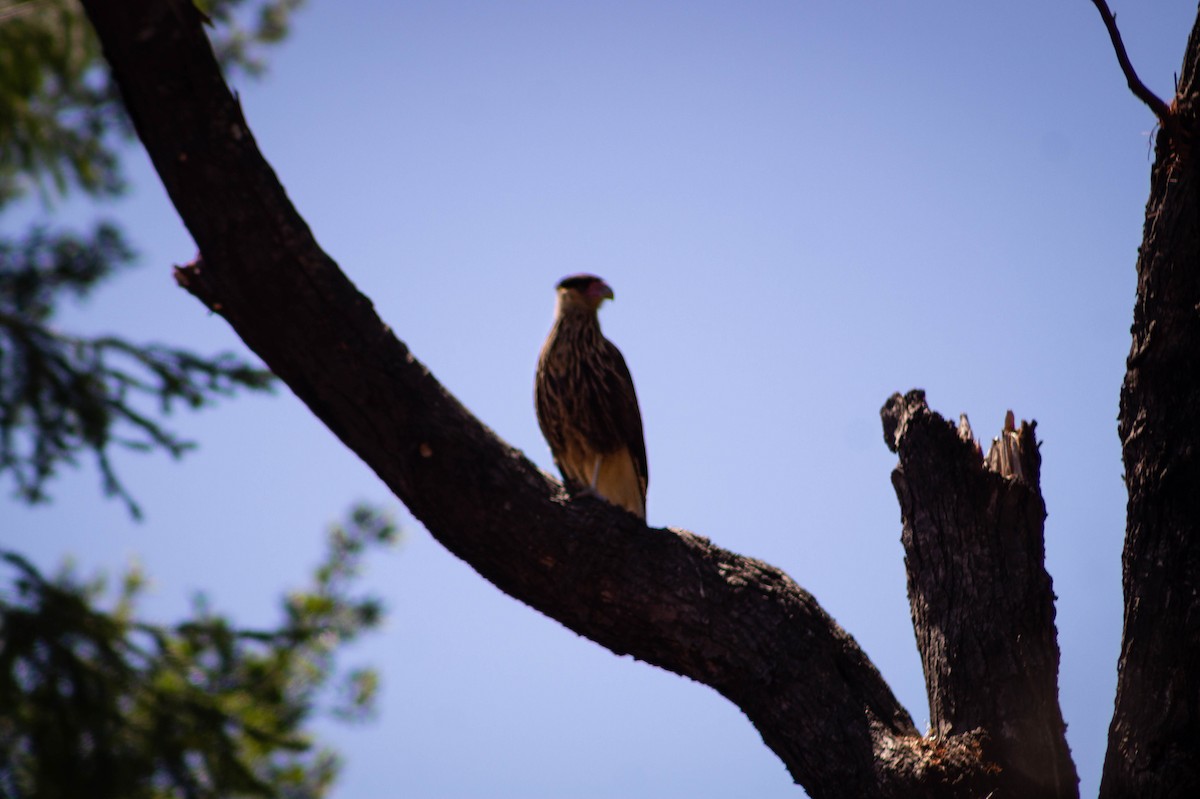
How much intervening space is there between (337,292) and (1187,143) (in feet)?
9.47

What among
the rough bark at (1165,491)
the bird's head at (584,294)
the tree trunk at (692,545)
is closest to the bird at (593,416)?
the bird's head at (584,294)

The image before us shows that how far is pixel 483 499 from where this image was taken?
11.3ft

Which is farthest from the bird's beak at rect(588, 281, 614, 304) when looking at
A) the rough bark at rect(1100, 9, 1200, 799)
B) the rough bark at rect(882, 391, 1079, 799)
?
the rough bark at rect(1100, 9, 1200, 799)

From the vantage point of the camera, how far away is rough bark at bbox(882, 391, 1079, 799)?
11.1 ft

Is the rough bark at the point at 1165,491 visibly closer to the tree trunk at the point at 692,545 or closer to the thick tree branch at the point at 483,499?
the tree trunk at the point at 692,545

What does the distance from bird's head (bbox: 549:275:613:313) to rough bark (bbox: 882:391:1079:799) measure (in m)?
2.34

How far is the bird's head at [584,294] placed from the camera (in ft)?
19.8

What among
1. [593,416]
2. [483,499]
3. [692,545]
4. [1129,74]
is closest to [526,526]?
[483,499]

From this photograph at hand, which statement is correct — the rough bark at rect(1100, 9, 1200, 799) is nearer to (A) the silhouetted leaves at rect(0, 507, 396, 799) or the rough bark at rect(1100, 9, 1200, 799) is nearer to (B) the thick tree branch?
(B) the thick tree branch

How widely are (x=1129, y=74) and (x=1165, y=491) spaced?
4.71 ft

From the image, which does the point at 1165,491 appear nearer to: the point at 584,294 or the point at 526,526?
the point at 526,526

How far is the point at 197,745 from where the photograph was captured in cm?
262

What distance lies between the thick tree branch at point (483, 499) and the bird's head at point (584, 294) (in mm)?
2512

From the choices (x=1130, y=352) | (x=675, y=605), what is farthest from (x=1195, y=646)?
(x=675, y=605)
